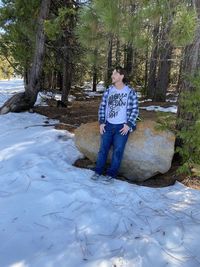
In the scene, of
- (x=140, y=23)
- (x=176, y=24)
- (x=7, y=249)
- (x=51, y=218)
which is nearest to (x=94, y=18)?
(x=140, y=23)

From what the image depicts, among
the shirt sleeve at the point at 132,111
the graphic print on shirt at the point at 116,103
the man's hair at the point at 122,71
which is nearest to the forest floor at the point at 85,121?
the shirt sleeve at the point at 132,111

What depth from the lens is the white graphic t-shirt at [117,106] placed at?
530 centimetres

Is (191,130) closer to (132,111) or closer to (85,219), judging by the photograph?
(132,111)

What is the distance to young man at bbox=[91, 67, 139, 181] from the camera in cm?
529

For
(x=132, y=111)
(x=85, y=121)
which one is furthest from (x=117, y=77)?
(x=85, y=121)

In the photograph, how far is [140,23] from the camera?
16.7ft

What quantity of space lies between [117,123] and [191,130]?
3.64ft

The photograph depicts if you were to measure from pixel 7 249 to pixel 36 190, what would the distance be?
1243 mm

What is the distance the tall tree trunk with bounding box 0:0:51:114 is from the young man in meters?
5.43

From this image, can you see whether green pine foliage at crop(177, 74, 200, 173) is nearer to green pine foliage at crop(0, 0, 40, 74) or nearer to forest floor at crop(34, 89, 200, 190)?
forest floor at crop(34, 89, 200, 190)

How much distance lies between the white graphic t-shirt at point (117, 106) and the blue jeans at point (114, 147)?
87 mm

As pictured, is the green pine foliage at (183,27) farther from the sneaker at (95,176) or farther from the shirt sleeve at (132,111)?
the sneaker at (95,176)

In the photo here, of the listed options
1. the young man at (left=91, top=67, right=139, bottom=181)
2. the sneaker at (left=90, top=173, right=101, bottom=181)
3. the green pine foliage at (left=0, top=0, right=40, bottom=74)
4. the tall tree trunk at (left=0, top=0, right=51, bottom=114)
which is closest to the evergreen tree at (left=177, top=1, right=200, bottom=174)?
the young man at (left=91, top=67, right=139, bottom=181)

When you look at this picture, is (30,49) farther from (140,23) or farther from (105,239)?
(105,239)
